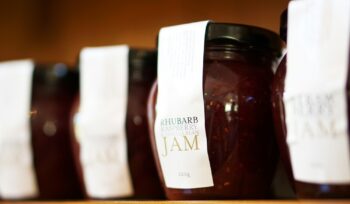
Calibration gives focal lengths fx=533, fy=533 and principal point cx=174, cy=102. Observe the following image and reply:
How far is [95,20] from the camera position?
3.70ft

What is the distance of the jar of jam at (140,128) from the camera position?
30.0 inches

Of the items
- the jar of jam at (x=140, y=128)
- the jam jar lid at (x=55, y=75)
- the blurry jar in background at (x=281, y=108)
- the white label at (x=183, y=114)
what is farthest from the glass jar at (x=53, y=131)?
the blurry jar in background at (x=281, y=108)

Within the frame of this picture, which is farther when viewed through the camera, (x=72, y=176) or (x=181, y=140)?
(x=72, y=176)

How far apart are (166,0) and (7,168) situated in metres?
0.43

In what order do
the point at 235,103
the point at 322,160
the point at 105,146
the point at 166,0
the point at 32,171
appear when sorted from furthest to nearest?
the point at 166,0
the point at 32,171
the point at 105,146
the point at 235,103
the point at 322,160

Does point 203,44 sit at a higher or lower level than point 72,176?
higher

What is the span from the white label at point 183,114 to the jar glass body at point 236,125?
0.03ft

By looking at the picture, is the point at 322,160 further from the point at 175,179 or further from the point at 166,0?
the point at 166,0

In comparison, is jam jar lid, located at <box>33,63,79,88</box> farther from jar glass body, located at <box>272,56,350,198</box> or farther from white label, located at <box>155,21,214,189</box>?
jar glass body, located at <box>272,56,350,198</box>

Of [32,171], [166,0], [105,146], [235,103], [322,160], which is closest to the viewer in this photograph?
[322,160]

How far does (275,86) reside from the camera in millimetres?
601

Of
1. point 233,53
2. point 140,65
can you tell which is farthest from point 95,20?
point 233,53

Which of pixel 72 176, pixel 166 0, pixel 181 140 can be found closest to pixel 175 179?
pixel 181 140

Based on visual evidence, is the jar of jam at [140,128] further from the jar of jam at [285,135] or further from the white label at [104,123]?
the jar of jam at [285,135]
